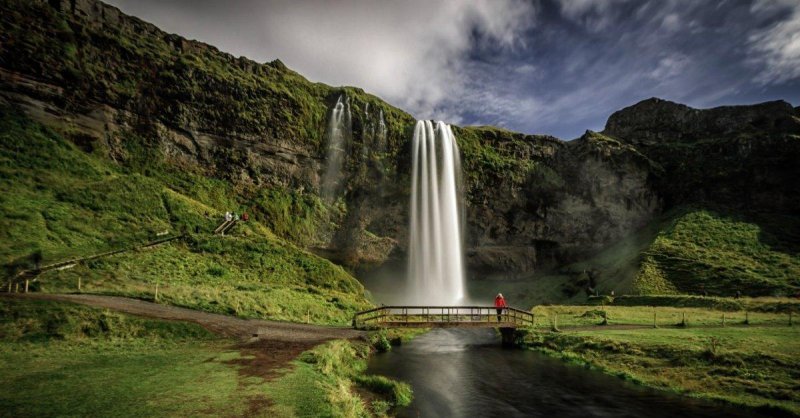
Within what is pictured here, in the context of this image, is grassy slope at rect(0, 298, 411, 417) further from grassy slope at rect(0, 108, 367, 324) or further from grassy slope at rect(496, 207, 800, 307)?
grassy slope at rect(496, 207, 800, 307)

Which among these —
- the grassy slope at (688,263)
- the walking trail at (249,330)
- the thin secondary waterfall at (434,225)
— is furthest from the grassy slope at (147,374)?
the grassy slope at (688,263)

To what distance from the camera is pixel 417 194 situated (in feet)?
203

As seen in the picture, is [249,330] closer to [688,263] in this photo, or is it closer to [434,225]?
[434,225]

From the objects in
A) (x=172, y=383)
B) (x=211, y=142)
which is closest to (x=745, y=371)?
(x=172, y=383)

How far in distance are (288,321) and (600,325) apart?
25.7 metres

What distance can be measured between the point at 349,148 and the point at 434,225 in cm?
1886

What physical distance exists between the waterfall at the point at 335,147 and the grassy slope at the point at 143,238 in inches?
531

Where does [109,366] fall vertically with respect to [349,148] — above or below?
below

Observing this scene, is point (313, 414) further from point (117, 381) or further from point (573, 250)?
point (573, 250)

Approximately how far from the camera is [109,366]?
13633 mm

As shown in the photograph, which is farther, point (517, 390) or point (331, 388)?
point (517, 390)

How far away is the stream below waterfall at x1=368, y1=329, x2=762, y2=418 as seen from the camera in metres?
15.1

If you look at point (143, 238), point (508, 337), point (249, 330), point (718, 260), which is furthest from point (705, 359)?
point (718, 260)

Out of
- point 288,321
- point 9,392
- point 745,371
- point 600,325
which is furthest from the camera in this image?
point 600,325
